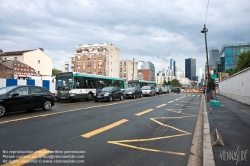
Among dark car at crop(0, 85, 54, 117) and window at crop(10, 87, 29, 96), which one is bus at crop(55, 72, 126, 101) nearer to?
dark car at crop(0, 85, 54, 117)

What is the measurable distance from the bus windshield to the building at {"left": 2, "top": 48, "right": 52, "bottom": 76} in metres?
47.3

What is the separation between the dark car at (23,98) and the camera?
9.54m

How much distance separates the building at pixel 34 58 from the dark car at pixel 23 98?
54605 mm

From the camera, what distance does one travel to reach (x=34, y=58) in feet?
208

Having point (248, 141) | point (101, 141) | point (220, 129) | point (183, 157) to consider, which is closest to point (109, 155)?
point (101, 141)

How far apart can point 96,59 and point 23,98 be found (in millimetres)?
79841

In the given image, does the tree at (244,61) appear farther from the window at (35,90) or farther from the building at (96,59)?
the building at (96,59)

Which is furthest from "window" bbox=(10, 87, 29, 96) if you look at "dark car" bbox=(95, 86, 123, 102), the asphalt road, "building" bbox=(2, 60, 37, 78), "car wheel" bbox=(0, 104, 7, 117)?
"building" bbox=(2, 60, 37, 78)

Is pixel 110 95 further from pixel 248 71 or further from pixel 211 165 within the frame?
pixel 211 165

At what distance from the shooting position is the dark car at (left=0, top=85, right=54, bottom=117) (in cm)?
954

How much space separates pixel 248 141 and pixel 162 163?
3.06m

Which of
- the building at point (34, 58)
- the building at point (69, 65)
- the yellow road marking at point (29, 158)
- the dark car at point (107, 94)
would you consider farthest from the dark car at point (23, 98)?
the building at point (69, 65)

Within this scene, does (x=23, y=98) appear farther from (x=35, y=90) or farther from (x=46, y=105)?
(x=46, y=105)

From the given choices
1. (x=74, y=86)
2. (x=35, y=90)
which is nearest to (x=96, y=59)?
(x=74, y=86)
